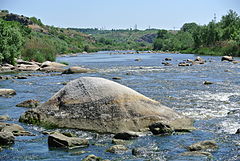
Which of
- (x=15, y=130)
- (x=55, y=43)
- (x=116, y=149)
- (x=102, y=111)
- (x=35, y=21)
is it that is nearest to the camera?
(x=116, y=149)

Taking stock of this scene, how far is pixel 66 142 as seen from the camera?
13336 millimetres

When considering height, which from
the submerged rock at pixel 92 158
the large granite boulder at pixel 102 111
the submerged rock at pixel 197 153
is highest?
the large granite boulder at pixel 102 111

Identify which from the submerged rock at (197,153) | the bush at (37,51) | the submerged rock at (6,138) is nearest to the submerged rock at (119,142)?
the submerged rock at (197,153)

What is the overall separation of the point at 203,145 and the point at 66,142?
5.16 m

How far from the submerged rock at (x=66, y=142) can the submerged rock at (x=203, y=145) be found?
4062mm

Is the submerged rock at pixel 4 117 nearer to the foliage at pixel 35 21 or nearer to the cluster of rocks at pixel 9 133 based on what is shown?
the cluster of rocks at pixel 9 133

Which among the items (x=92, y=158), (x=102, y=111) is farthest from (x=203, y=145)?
(x=102, y=111)

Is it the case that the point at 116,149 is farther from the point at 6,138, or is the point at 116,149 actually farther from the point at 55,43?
the point at 55,43

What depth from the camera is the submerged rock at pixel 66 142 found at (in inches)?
525

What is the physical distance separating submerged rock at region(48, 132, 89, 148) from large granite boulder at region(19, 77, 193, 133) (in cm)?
207

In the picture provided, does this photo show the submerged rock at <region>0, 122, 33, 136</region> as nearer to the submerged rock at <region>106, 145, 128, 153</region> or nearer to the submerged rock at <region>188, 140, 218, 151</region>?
the submerged rock at <region>106, 145, 128, 153</region>

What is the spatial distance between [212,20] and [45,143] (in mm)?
114005

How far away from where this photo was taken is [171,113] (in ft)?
54.5

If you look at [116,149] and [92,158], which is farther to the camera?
[116,149]
